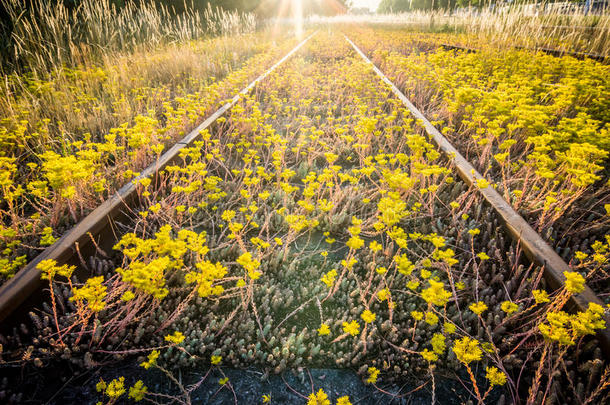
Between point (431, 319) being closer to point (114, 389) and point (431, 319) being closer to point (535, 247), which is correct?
point (535, 247)

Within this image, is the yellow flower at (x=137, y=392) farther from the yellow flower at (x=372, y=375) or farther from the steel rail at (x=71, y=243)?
the yellow flower at (x=372, y=375)

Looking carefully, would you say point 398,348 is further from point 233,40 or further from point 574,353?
point 233,40

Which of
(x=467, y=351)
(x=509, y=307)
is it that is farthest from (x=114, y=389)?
(x=509, y=307)

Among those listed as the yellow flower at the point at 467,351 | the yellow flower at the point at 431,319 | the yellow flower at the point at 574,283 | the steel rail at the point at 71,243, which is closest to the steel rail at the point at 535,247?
the yellow flower at the point at 574,283

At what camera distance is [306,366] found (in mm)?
1847

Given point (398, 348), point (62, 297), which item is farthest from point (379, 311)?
point (62, 297)

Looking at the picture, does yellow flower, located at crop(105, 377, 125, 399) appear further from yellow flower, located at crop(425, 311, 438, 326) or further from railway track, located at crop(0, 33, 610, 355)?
yellow flower, located at crop(425, 311, 438, 326)

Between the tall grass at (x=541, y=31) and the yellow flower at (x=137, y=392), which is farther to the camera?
the tall grass at (x=541, y=31)

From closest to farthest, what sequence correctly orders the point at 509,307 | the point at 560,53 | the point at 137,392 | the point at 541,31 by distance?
1. the point at 137,392
2. the point at 509,307
3. the point at 560,53
4. the point at 541,31

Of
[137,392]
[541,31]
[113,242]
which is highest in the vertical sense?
[541,31]

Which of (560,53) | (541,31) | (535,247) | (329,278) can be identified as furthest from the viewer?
(541,31)

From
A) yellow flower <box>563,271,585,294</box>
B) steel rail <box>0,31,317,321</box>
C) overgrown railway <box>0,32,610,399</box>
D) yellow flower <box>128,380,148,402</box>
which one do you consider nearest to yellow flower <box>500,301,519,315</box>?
overgrown railway <box>0,32,610,399</box>

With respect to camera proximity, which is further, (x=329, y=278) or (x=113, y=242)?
(x=113, y=242)

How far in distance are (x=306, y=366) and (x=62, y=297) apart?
165 cm
